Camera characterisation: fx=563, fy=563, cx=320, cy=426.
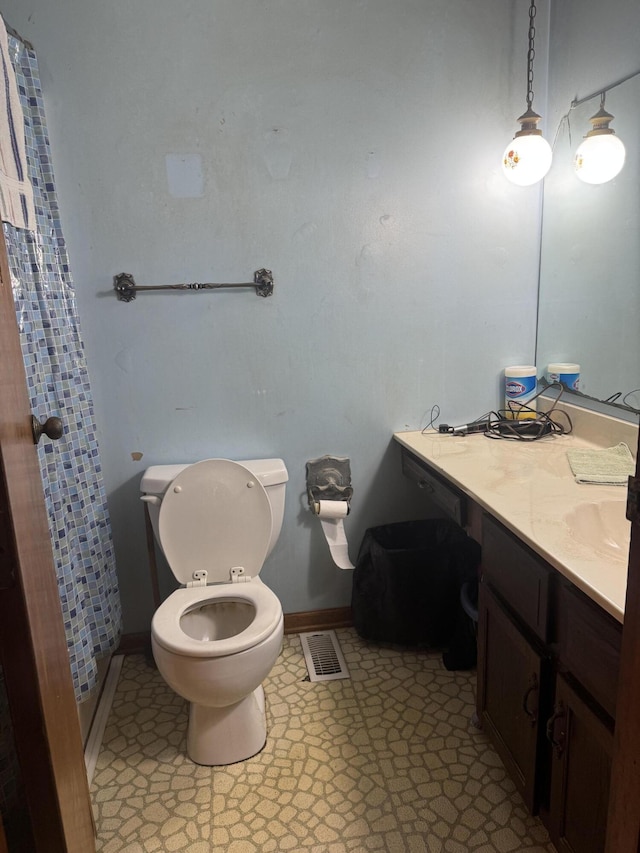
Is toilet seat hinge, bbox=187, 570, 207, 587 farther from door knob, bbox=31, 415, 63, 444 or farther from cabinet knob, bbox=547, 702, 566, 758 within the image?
cabinet knob, bbox=547, 702, 566, 758

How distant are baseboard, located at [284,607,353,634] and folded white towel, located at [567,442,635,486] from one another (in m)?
1.10

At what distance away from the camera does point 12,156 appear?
1424 mm

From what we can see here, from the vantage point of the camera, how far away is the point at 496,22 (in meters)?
1.95

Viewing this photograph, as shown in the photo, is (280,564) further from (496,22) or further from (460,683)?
(496,22)

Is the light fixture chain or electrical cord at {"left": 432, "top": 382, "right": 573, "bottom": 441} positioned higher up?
the light fixture chain

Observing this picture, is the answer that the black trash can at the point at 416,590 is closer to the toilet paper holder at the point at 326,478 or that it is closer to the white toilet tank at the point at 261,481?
the toilet paper holder at the point at 326,478

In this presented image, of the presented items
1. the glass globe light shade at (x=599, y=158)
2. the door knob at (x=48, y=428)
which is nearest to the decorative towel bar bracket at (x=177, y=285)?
the door knob at (x=48, y=428)

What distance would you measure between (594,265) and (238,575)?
1.61 metres

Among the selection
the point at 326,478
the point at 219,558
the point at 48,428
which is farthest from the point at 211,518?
the point at 48,428

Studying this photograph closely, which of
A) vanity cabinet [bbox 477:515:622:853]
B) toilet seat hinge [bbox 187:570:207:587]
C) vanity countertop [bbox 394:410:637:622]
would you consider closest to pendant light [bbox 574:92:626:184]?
vanity countertop [bbox 394:410:637:622]

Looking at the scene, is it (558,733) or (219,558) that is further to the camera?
(219,558)

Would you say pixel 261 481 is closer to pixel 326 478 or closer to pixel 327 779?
pixel 326 478

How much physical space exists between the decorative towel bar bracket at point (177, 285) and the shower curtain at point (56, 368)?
156mm

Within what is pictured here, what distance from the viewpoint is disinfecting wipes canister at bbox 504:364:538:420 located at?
2.15m
